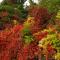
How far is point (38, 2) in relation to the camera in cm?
1667

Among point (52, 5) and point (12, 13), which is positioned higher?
point (52, 5)

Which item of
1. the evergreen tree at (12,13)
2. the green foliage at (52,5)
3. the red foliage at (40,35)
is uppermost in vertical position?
the green foliage at (52,5)

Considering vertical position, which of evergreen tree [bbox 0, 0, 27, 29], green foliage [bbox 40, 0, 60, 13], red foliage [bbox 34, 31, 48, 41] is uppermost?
green foliage [bbox 40, 0, 60, 13]

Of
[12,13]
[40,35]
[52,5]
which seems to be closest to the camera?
[40,35]

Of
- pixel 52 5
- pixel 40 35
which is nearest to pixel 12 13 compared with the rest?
pixel 52 5

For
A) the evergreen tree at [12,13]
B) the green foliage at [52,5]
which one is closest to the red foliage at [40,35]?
the green foliage at [52,5]

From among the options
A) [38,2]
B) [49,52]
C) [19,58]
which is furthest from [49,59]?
[38,2]

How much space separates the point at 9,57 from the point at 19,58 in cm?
42

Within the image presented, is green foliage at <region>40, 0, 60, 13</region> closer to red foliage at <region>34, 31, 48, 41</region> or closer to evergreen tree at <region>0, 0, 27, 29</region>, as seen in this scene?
evergreen tree at <region>0, 0, 27, 29</region>

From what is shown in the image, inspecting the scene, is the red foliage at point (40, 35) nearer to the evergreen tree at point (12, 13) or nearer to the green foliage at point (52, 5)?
the green foliage at point (52, 5)

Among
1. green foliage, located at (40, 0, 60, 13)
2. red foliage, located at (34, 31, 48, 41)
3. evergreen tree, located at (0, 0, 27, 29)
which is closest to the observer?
red foliage, located at (34, 31, 48, 41)

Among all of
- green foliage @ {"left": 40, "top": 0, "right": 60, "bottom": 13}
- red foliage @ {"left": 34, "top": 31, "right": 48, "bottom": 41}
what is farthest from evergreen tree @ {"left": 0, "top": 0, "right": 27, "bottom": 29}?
red foliage @ {"left": 34, "top": 31, "right": 48, "bottom": 41}

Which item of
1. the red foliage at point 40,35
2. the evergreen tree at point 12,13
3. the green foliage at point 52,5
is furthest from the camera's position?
the evergreen tree at point 12,13

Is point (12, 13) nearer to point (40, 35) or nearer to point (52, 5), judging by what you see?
point (52, 5)
